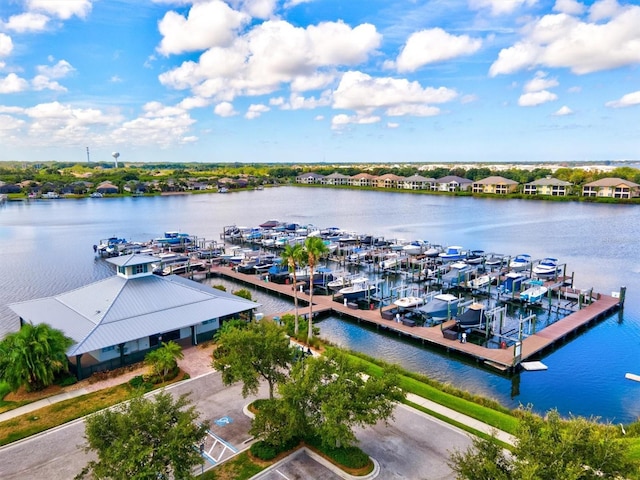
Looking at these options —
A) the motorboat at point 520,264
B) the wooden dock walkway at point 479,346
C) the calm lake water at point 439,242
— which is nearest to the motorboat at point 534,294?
the wooden dock walkway at point 479,346

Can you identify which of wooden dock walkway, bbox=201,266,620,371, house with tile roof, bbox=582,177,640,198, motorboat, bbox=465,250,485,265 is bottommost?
wooden dock walkway, bbox=201,266,620,371

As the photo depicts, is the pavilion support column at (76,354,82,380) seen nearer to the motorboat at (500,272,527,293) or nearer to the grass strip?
the grass strip

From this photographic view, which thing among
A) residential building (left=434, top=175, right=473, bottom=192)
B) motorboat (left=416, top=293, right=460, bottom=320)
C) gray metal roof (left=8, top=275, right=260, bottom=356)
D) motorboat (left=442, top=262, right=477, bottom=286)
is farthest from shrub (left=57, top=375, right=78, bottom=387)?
residential building (left=434, top=175, right=473, bottom=192)

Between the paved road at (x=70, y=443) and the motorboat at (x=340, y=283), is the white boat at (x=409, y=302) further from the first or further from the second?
the paved road at (x=70, y=443)

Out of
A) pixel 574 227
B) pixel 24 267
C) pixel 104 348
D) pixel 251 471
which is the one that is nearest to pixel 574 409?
pixel 251 471

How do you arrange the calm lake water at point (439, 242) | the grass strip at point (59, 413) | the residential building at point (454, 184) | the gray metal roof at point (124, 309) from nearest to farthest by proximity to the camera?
1. the grass strip at point (59, 413)
2. the gray metal roof at point (124, 309)
3. the calm lake water at point (439, 242)
4. the residential building at point (454, 184)

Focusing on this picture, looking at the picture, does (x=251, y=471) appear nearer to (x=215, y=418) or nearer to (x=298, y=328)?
(x=215, y=418)
